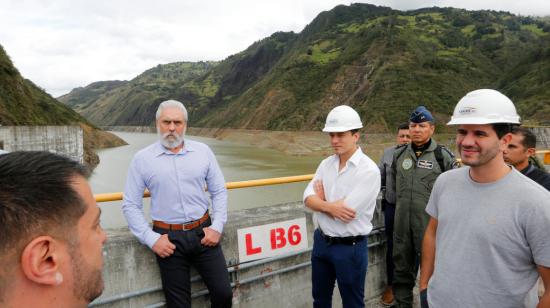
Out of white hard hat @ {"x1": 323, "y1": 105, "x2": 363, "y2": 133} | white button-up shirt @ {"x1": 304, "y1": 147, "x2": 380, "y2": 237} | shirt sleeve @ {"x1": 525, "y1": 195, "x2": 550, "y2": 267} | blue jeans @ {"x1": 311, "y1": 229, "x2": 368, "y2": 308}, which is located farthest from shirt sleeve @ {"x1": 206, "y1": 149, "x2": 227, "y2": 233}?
shirt sleeve @ {"x1": 525, "y1": 195, "x2": 550, "y2": 267}

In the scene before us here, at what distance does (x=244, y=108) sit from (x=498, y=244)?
85.8m

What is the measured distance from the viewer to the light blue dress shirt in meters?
2.65

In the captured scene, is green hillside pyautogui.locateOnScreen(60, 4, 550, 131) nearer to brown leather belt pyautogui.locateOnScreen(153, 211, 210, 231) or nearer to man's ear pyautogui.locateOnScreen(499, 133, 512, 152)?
man's ear pyautogui.locateOnScreen(499, 133, 512, 152)

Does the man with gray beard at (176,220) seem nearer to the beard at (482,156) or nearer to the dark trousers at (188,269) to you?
the dark trousers at (188,269)

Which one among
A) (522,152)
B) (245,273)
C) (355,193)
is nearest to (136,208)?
(245,273)

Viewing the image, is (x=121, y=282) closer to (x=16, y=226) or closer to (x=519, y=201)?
(x=16, y=226)

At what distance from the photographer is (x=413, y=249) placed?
344 centimetres

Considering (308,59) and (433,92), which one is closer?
(433,92)

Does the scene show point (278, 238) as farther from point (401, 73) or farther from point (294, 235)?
point (401, 73)

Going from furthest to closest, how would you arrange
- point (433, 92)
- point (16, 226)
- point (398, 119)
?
point (433, 92) < point (398, 119) < point (16, 226)

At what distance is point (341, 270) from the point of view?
274 cm

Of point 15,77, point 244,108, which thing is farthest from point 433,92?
point 15,77

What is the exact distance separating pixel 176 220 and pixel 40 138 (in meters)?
19.0

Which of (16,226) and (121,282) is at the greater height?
(16,226)
